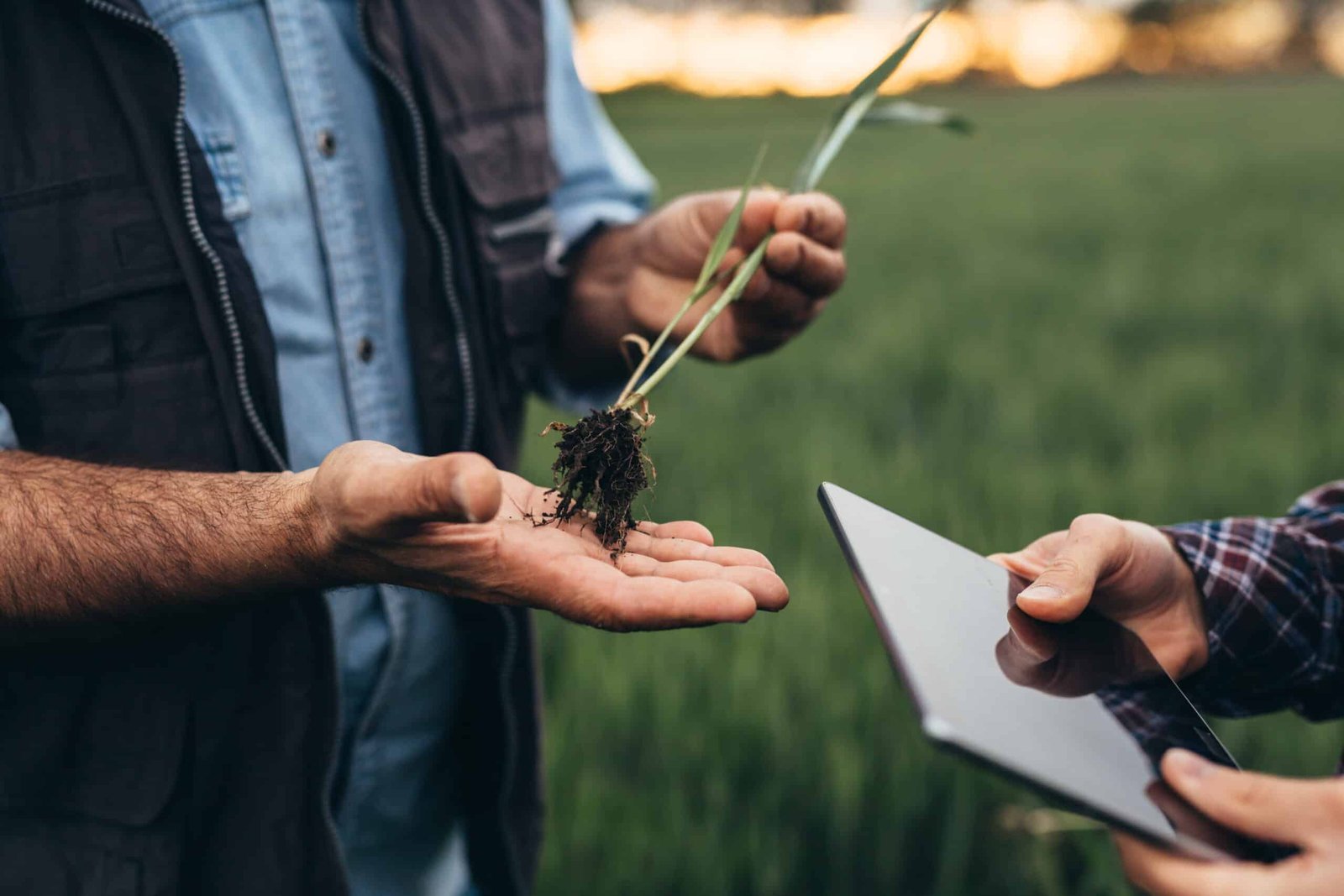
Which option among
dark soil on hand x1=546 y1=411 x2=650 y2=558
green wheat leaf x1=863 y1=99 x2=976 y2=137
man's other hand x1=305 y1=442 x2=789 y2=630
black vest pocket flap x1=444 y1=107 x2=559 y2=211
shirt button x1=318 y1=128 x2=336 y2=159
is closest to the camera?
man's other hand x1=305 y1=442 x2=789 y2=630

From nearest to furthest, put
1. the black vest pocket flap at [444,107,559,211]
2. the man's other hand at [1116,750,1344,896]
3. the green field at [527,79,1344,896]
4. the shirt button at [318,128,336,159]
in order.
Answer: the man's other hand at [1116,750,1344,896]
the shirt button at [318,128,336,159]
the black vest pocket flap at [444,107,559,211]
the green field at [527,79,1344,896]

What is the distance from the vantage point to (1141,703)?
86 cm

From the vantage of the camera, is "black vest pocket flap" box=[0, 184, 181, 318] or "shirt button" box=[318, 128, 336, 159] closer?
"black vest pocket flap" box=[0, 184, 181, 318]

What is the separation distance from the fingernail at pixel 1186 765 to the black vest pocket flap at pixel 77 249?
1070 mm

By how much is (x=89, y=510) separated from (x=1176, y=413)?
3.68 m

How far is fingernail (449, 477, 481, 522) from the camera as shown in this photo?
77cm

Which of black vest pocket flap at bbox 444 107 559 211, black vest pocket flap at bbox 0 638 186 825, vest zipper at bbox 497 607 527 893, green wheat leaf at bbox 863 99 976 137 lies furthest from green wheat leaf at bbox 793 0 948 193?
black vest pocket flap at bbox 0 638 186 825

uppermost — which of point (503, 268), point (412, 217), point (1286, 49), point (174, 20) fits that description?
point (174, 20)

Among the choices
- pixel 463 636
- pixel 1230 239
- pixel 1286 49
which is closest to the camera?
pixel 463 636

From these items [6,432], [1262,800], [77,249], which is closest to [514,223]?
[77,249]

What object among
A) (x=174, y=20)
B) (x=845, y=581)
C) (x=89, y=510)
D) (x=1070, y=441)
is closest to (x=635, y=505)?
(x=89, y=510)

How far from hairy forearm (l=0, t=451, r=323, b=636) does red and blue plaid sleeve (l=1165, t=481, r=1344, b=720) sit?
38.1 inches

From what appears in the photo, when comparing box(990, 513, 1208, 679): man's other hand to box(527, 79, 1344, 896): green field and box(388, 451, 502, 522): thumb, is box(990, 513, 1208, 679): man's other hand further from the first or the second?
box(527, 79, 1344, 896): green field

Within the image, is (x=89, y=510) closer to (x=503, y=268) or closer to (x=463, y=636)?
(x=463, y=636)
